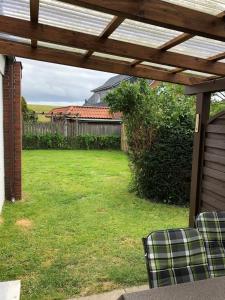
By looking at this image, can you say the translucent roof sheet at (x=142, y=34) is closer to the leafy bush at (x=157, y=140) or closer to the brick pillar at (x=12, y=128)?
the leafy bush at (x=157, y=140)

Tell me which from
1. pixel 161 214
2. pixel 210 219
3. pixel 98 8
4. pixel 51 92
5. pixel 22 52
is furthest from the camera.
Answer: pixel 51 92

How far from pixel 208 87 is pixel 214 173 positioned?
3.79 ft

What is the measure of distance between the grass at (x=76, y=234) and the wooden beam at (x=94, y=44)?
2.51 metres

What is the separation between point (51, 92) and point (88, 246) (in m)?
42.1

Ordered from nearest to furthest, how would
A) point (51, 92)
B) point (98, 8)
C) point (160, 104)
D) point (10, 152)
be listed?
point (98, 8) < point (10, 152) < point (160, 104) < point (51, 92)

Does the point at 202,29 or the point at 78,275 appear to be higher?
the point at 202,29

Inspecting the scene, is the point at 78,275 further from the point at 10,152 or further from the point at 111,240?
the point at 10,152

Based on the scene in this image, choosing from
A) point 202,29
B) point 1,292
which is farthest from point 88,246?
point 202,29

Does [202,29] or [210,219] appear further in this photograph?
[210,219]

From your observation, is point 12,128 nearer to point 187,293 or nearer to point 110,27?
point 110,27

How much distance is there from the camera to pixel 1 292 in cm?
246

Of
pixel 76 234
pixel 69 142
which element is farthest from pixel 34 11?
pixel 69 142

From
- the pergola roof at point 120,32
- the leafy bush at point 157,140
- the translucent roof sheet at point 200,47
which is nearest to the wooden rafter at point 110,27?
the pergola roof at point 120,32

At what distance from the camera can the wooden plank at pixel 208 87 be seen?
3.81 meters
